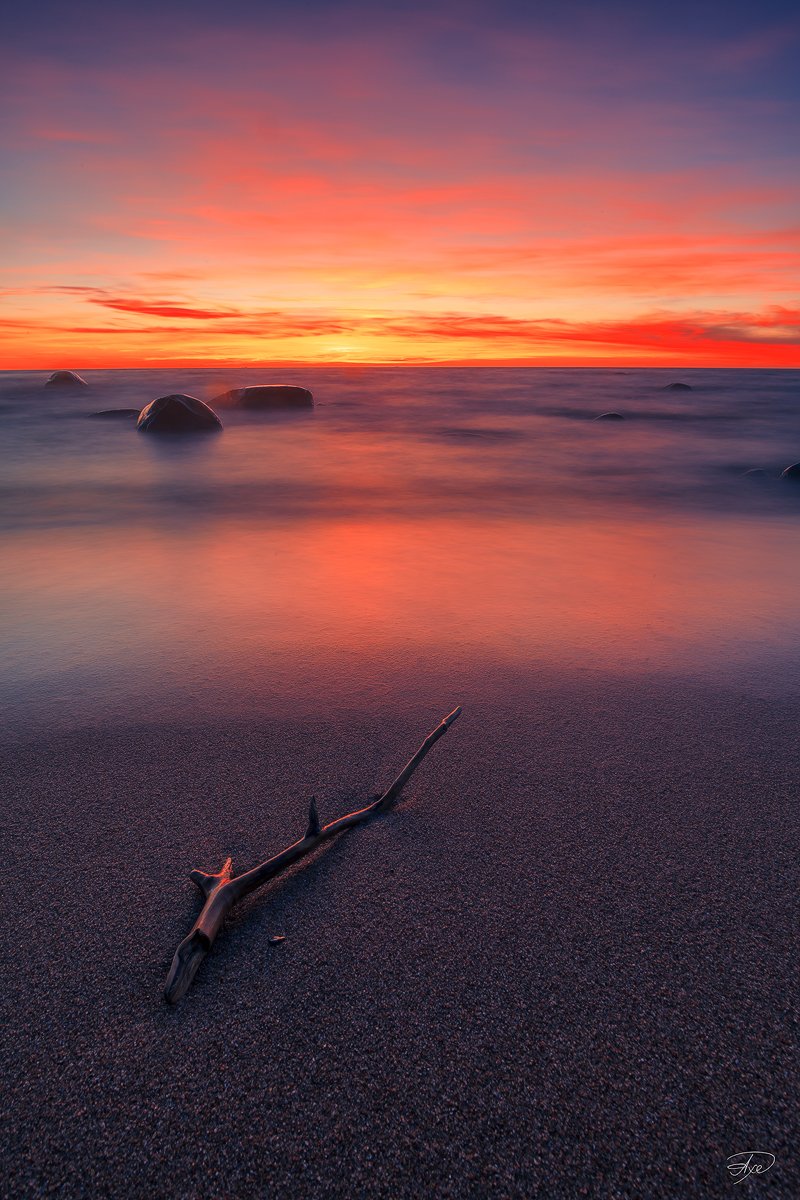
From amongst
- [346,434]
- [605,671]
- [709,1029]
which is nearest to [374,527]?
[605,671]

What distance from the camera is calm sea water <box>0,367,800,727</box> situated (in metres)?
3.52

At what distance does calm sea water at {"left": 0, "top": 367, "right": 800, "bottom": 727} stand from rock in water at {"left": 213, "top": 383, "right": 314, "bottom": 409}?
5.19 meters

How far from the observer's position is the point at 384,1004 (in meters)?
1.60

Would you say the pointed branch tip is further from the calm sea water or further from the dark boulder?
the dark boulder

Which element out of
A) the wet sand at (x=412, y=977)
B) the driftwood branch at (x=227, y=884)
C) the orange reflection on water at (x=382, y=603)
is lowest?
the wet sand at (x=412, y=977)

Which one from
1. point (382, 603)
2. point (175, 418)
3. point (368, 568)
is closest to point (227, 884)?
point (382, 603)

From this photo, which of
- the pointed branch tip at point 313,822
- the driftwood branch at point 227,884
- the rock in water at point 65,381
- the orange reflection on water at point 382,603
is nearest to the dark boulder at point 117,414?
the orange reflection on water at point 382,603

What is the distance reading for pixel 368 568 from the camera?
5875mm

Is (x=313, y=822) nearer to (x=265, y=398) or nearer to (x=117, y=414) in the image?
(x=117, y=414)

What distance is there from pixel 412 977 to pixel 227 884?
553 millimetres

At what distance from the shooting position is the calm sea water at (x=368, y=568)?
3.52 m

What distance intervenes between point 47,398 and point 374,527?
2434 cm

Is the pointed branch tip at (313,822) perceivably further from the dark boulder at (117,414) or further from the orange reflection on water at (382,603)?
the dark boulder at (117,414)

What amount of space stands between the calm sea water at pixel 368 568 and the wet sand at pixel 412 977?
2.70ft
